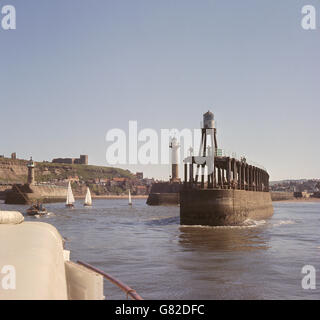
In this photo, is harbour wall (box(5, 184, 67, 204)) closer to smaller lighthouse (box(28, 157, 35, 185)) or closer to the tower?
smaller lighthouse (box(28, 157, 35, 185))

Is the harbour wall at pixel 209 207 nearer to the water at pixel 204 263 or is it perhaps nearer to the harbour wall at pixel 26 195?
the water at pixel 204 263

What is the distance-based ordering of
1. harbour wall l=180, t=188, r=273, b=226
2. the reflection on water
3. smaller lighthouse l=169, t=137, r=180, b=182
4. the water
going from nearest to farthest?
1. the water
2. the reflection on water
3. harbour wall l=180, t=188, r=273, b=226
4. smaller lighthouse l=169, t=137, r=180, b=182

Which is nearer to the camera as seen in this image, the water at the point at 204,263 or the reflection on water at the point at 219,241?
the water at the point at 204,263

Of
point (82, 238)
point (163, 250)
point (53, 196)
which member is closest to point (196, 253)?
point (163, 250)

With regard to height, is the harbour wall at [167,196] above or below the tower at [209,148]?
below

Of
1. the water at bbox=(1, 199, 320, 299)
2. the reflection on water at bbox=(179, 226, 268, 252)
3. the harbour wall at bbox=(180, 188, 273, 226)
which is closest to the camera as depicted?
the water at bbox=(1, 199, 320, 299)

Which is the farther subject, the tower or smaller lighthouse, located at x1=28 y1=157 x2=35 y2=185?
smaller lighthouse, located at x1=28 y1=157 x2=35 y2=185

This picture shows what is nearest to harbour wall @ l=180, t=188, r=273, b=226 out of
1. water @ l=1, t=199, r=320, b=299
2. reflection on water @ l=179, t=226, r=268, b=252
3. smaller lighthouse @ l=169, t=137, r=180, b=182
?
reflection on water @ l=179, t=226, r=268, b=252

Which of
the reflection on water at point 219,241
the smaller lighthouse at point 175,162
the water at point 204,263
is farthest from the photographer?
the smaller lighthouse at point 175,162

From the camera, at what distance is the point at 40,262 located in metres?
5.18

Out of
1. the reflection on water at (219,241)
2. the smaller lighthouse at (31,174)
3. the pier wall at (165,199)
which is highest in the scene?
the smaller lighthouse at (31,174)

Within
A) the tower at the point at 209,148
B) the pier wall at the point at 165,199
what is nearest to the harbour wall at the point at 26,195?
the pier wall at the point at 165,199

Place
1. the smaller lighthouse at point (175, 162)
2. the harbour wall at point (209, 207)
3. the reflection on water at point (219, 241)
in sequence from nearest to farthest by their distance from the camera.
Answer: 1. the reflection on water at point (219, 241)
2. the harbour wall at point (209, 207)
3. the smaller lighthouse at point (175, 162)
